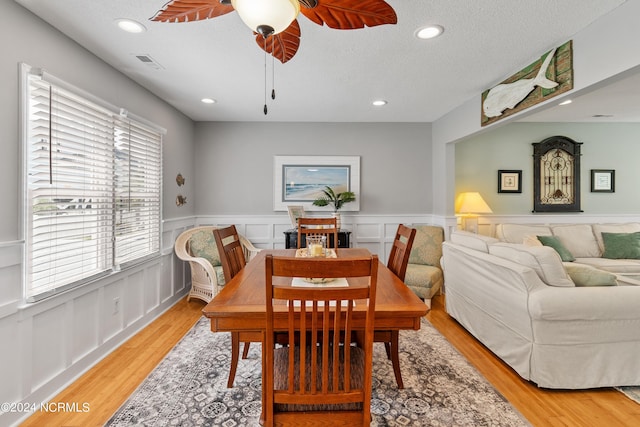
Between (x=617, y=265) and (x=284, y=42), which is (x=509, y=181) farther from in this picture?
(x=284, y=42)

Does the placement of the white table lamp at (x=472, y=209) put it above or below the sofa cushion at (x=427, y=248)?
above

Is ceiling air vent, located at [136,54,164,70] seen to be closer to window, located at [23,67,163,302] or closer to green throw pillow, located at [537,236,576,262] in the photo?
window, located at [23,67,163,302]

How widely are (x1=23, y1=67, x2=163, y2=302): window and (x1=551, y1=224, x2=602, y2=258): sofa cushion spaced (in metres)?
5.18

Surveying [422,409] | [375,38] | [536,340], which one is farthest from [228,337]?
[375,38]

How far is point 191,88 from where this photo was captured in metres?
3.21

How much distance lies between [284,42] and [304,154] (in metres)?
2.86

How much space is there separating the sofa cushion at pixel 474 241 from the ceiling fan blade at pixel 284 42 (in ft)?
7.46

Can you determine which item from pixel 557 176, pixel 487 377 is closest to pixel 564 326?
pixel 487 377

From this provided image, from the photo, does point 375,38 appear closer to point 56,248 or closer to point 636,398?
point 56,248

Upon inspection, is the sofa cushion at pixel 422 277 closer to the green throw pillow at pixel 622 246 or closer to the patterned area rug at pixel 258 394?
the patterned area rug at pixel 258 394

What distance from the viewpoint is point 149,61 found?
2586mm

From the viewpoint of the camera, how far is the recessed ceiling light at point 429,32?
81.2 inches

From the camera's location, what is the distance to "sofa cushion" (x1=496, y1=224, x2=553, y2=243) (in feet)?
13.7

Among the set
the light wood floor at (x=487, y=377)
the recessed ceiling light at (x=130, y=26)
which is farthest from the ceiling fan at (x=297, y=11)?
the light wood floor at (x=487, y=377)
